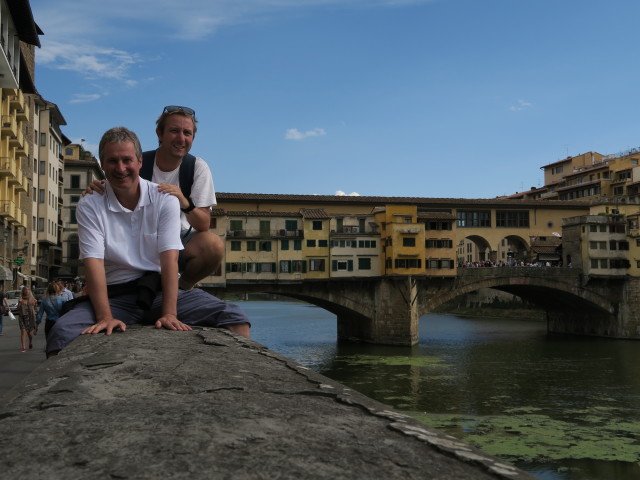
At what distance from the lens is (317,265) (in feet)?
140

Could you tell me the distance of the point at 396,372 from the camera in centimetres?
2964

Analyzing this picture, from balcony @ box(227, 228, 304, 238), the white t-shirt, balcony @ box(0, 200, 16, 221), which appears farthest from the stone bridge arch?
the white t-shirt

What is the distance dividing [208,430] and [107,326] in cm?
196

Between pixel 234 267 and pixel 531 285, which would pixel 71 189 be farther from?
pixel 531 285

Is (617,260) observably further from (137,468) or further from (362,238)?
(137,468)

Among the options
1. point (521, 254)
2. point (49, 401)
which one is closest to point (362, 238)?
point (521, 254)

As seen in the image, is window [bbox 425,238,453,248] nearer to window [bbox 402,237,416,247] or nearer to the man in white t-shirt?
window [bbox 402,237,416,247]

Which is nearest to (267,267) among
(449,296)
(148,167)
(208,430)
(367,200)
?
(367,200)

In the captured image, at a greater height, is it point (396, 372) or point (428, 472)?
point (428, 472)

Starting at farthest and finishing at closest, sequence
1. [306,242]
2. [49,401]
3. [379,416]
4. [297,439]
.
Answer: [306,242], [49,401], [379,416], [297,439]

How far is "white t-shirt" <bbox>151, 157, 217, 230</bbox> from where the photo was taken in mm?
4180

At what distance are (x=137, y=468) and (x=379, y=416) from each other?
70 cm

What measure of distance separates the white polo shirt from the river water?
9282 millimetres

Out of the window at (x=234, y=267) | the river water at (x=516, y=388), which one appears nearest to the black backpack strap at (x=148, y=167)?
the river water at (x=516, y=388)
